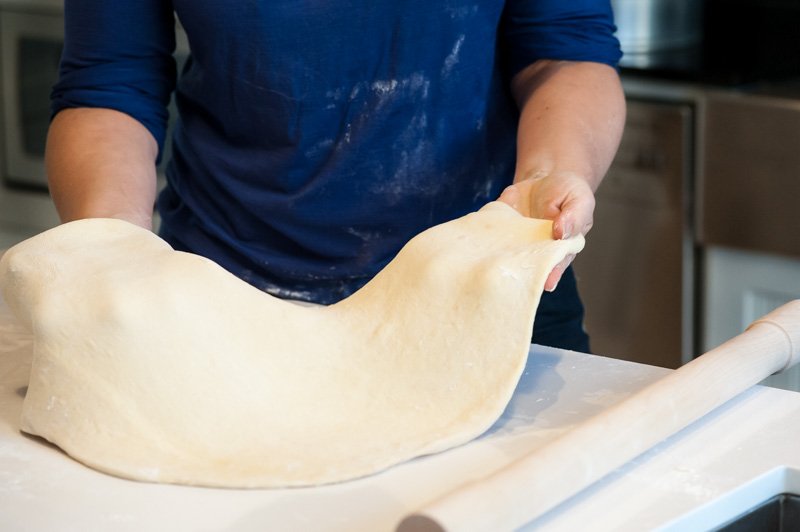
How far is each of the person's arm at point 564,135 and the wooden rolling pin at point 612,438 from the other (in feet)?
0.51

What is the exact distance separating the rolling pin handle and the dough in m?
0.16

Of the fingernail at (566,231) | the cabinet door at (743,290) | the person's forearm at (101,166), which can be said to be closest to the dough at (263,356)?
the fingernail at (566,231)

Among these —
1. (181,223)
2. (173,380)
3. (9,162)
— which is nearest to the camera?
(173,380)

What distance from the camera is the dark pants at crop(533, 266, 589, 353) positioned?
3.81ft

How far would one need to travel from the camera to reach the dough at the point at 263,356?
0.80m

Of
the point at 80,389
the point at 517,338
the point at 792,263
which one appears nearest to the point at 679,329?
the point at 792,263

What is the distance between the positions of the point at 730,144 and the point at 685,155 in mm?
82

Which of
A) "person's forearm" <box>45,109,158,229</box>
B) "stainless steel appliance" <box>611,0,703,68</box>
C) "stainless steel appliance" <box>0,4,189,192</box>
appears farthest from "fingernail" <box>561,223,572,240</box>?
"stainless steel appliance" <box>0,4,189,192</box>

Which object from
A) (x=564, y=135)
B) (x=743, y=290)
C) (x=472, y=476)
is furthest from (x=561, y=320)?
(x=743, y=290)

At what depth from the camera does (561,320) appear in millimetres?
1174

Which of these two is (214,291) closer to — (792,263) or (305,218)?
(305,218)

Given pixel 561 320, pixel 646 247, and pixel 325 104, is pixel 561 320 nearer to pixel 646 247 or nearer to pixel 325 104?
pixel 325 104

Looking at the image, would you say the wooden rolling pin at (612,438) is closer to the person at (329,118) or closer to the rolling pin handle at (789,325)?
the rolling pin handle at (789,325)

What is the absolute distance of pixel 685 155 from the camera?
6.20ft
